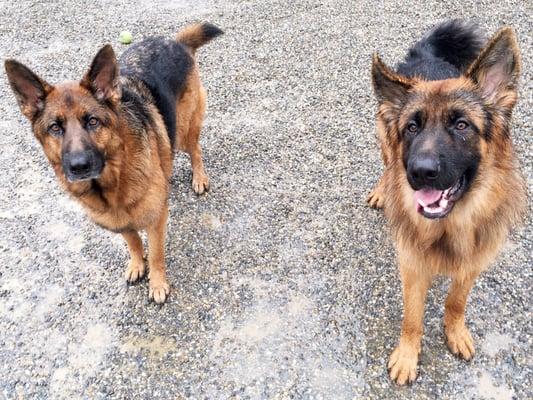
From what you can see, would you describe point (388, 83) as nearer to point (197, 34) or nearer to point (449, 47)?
point (449, 47)

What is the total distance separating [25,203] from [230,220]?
94.9 inches

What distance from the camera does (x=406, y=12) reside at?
7676mm

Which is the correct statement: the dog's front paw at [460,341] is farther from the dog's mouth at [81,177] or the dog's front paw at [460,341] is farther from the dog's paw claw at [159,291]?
the dog's mouth at [81,177]

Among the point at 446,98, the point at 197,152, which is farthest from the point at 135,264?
the point at 446,98

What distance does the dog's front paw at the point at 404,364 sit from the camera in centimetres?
324

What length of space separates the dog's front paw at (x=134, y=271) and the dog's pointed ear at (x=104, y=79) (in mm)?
1563

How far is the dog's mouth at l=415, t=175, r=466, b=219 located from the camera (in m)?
2.70

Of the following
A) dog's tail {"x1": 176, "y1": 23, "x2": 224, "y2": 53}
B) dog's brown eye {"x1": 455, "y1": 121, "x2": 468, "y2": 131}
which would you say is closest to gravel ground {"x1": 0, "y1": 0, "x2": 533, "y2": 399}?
dog's tail {"x1": 176, "y1": 23, "x2": 224, "y2": 53}

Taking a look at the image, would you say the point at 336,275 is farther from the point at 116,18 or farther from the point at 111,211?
the point at 116,18

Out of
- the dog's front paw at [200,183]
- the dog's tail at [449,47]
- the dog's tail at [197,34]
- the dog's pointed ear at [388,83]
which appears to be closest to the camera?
the dog's pointed ear at [388,83]

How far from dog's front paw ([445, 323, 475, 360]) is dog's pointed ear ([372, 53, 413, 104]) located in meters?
1.76

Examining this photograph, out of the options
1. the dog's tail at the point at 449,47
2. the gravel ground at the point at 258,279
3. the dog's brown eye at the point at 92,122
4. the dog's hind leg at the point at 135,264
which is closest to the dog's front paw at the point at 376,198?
the gravel ground at the point at 258,279

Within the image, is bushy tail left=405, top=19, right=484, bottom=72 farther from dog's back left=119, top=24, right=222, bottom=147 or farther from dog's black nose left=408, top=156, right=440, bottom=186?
dog's back left=119, top=24, right=222, bottom=147

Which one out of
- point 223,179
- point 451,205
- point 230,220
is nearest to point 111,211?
point 230,220
